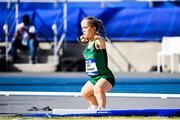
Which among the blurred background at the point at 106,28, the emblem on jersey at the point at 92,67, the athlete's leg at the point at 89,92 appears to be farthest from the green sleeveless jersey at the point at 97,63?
the blurred background at the point at 106,28

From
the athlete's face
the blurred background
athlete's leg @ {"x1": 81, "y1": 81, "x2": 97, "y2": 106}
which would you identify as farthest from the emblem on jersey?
the blurred background

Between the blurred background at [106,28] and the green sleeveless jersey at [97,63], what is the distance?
10926mm

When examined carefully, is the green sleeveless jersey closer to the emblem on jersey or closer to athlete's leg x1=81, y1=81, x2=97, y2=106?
the emblem on jersey

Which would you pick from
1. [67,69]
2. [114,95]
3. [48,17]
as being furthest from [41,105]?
[48,17]

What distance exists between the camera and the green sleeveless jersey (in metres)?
6.71

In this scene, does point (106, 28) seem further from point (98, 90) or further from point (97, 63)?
point (98, 90)

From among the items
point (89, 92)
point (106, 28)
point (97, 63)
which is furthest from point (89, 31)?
point (106, 28)

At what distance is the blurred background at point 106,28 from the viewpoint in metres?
18.1

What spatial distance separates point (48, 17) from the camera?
1886 cm

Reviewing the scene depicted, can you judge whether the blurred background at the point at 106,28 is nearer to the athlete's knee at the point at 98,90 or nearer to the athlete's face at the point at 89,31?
the athlete's face at the point at 89,31

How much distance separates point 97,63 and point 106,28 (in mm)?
11730

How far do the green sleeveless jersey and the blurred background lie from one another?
35.8ft

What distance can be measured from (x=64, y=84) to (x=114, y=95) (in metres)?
3.19

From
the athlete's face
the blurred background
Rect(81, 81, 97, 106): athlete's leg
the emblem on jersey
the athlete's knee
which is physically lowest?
the blurred background
